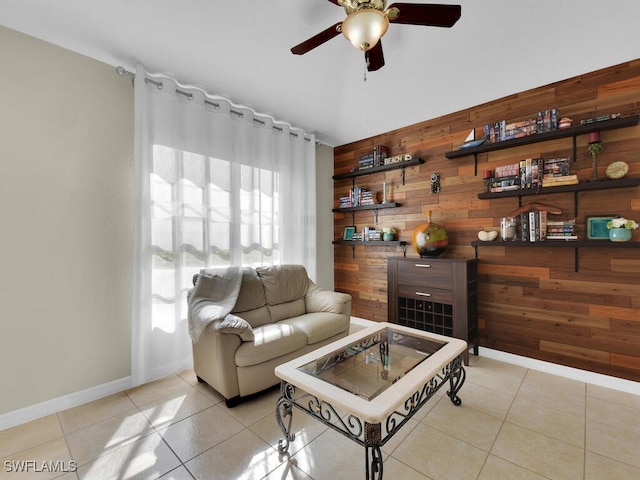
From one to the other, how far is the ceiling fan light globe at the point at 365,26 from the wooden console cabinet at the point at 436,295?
2.04m

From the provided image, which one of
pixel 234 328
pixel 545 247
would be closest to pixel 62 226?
pixel 234 328

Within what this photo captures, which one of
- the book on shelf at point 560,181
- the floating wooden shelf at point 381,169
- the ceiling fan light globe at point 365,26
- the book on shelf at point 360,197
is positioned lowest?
the book on shelf at point 560,181

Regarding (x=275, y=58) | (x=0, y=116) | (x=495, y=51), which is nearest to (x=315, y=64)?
(x=275, y=58)

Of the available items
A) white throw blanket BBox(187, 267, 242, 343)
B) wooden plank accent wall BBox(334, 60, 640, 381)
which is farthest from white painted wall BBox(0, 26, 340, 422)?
wooden plank accent wall BBox(334, 60, 640, 381)

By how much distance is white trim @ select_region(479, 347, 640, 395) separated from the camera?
225 cm

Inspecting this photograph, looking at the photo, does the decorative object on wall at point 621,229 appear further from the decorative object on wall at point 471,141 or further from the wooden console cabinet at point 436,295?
the decorative object on wall at point 471,141

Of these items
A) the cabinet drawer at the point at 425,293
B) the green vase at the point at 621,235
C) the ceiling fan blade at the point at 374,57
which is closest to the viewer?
the ceiling fan blade at the point at 374,57

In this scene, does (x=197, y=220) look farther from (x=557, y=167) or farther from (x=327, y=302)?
(x=557, y=167)

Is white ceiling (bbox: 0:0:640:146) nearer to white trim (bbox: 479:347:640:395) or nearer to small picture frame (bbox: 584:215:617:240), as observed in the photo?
small picture frame (bbox: 584:215:617:240)

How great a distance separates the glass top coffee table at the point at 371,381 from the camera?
1.26 meters

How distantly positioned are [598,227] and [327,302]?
239 cm

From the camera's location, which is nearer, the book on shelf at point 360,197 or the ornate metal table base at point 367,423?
the ornate metal table base at point 367,423

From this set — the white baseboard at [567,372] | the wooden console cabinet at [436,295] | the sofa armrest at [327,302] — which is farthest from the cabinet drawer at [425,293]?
the white baseboard at [567,372]

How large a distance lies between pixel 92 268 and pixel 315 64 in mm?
2361
